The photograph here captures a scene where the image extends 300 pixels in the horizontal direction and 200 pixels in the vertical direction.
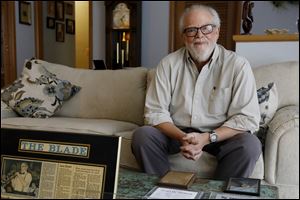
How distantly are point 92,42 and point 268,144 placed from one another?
3506mm

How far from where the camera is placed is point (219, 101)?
1684mm

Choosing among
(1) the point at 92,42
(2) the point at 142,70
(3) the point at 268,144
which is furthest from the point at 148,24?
(3) the point at 268,144

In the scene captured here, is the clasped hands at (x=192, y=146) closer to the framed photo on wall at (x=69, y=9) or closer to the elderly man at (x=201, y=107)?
the elderly man at (x=201, y=107)

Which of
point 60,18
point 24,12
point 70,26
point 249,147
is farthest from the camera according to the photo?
point 70,26

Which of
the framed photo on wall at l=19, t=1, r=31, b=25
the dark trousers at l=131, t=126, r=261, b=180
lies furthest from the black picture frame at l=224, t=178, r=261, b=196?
the framed photo on wall at l=19, t=1, r=31, b=25

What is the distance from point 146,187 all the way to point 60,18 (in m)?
5.69

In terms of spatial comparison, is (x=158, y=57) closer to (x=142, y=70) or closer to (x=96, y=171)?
(x=142, y=70)

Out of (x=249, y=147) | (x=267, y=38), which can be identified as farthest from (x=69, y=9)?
(x=249, y=147)

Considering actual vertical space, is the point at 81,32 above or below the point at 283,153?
above

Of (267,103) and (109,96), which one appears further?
(109,96)

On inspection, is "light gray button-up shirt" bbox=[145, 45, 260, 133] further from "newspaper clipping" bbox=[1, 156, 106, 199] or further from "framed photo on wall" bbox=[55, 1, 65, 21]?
"framed photo on wall" bbox=[55, 1, 65, 21]

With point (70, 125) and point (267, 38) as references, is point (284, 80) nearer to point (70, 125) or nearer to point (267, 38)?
point (267, 38)

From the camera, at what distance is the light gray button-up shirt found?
164 cm

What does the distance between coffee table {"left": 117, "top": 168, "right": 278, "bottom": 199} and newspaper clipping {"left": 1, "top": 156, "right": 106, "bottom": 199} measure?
0.29 feet
